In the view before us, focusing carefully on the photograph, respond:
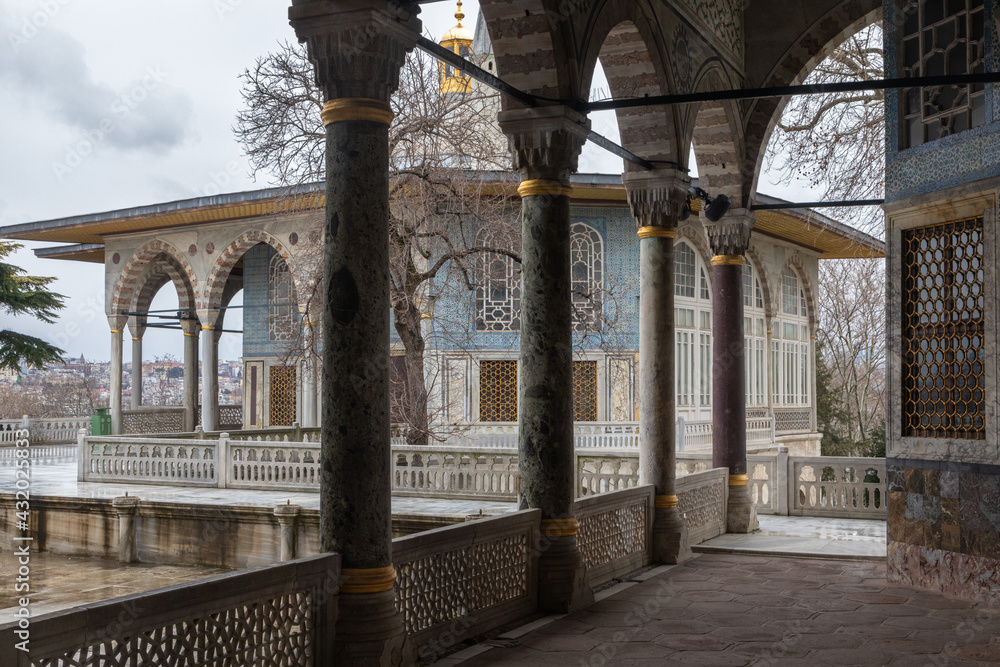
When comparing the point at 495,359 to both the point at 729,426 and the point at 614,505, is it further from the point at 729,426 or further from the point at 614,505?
the point at 614,505

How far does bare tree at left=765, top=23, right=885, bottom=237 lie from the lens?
1348 centimetres

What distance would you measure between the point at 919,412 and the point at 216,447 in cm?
1020

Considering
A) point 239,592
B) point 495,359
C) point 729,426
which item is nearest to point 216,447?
point 495,359

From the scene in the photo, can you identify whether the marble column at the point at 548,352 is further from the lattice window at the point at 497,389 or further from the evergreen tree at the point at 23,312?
the evergreen tree at the point at 23,312

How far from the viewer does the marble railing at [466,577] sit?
505cm

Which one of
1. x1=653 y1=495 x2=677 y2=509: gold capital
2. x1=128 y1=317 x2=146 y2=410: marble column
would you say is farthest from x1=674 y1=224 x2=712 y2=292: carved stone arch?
x1=128 y1=317 x2=146 y2=410: marble column

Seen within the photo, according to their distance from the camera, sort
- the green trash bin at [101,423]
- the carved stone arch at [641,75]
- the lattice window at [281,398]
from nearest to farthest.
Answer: the carved stone arch at [641,75], the green trash bin at [101,423], the lattice window at [281,398]

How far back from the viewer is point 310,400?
66.3 ft

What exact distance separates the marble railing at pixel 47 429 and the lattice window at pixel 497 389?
8.31m

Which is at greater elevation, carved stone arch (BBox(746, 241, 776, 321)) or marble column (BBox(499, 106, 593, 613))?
carved stone arch (BBox(746, 241, 776, 321))

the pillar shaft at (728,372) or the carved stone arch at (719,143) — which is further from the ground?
the carved stone arch at (719,143)

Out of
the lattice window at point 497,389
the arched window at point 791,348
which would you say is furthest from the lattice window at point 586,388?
the arched window at point 791,348

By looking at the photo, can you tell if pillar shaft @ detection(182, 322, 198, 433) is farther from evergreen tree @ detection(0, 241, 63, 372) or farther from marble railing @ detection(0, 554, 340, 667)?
marble railing @ detection(0, 554, 340, 667)

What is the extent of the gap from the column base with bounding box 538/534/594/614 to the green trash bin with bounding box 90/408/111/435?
16.5 m
